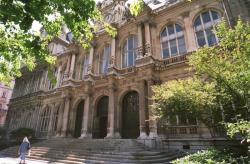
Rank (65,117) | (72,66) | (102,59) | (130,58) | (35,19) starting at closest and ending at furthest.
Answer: (35,19)
(130,58)
(65,117)
(102,59)
(72,66)

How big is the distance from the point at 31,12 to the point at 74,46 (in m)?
20.6

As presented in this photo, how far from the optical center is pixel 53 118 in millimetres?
24703

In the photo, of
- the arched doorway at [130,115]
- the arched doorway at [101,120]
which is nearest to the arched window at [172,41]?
the arched doorway at [130,115]

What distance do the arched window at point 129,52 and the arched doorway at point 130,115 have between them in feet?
11.5

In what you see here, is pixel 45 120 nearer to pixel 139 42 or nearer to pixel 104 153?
pixel 104 153

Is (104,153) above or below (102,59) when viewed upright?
below

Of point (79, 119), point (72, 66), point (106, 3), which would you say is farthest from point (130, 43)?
point (79, 119)

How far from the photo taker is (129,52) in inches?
828

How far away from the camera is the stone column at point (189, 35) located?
16.9m

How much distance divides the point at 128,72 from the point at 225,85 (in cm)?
1177

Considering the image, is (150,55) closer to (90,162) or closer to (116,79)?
(116,79)

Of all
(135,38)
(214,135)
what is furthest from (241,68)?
(135,38)

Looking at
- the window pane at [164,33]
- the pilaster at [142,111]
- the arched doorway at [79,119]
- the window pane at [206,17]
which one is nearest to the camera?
the pilaster at [142,111]

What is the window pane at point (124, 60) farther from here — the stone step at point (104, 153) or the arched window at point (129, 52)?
the stone step at point (104, 153)
